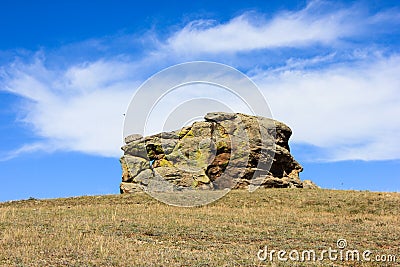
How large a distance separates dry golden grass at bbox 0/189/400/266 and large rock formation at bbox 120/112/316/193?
904 cm

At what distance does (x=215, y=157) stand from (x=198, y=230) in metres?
29.1

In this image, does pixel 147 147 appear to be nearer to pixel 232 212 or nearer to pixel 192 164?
pixel 192 164

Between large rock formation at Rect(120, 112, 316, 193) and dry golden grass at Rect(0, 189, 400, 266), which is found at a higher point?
large rock formation at Rect(120, 112, 316, 193)

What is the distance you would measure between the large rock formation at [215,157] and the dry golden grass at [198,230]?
9.04 m

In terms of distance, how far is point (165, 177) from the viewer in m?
51.8

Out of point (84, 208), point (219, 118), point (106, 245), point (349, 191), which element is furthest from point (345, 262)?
point (219, 118)

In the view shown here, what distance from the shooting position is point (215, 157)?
177 feet

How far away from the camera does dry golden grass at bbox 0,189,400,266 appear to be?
58.6ft

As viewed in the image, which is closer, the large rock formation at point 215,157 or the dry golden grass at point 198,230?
the dry golden grass at point 198,230

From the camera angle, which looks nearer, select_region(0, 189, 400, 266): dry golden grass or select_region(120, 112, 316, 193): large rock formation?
select_region(0, 189, 400, 266): dry golden grass

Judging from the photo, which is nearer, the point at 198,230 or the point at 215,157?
the point at 198,230

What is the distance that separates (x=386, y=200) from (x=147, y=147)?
2877 cm

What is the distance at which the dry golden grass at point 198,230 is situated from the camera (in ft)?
58.6

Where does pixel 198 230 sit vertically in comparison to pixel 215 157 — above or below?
below
